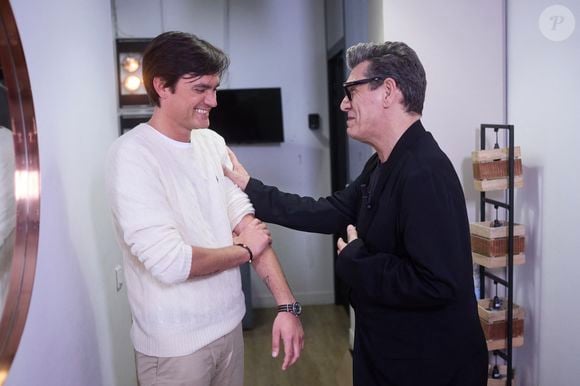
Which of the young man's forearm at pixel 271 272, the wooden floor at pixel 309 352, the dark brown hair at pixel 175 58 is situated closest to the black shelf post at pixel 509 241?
the wooden floor at pixel 309 352

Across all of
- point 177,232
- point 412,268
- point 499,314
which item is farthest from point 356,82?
point 499,314

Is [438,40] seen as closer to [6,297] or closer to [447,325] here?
[447,325]

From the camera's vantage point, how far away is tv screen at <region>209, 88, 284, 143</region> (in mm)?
4320

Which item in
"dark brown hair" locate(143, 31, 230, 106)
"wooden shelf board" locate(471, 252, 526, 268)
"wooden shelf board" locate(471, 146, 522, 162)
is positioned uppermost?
"dark brown hair" locate(143, 31, 230, 106)

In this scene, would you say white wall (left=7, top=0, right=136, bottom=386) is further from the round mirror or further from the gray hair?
the gray hair

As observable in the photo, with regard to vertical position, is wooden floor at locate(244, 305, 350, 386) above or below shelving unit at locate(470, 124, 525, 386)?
below

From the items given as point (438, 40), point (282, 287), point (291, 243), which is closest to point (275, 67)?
point (291, 243)

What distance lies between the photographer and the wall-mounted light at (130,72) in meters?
3.48

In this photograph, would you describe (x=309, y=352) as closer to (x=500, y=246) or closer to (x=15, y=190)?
(x=500, y=246)

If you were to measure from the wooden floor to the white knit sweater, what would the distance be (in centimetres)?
147

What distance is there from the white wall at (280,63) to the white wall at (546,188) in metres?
2.03

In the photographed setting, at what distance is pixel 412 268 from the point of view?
4.54ft

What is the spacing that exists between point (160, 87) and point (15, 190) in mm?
456

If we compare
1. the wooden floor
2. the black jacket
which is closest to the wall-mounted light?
the wooden floor
